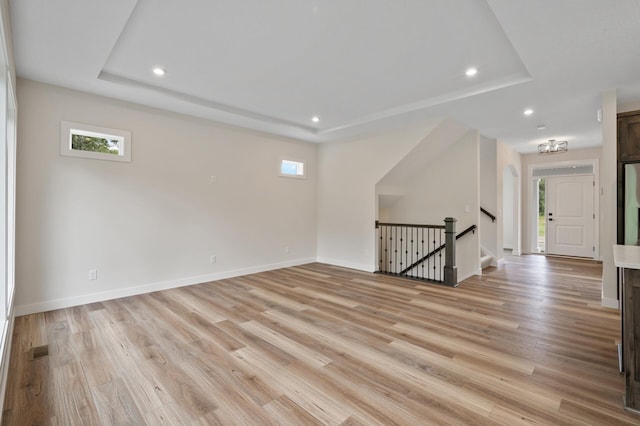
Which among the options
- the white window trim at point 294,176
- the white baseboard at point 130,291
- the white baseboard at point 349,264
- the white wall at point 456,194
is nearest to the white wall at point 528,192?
the white wall at point 456,194

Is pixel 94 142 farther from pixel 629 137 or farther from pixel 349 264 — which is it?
pixel 629 137

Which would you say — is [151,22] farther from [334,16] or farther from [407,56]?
[407,56]

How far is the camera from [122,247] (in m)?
4.16

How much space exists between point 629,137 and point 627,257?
9.55ft

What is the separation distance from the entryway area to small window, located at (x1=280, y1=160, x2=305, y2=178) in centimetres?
630

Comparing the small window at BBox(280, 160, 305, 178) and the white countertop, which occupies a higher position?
the small window at BBox(280, 160, 305, 178)

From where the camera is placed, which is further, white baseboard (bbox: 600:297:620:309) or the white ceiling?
white baseboard (bbox: 600:297:620:309)

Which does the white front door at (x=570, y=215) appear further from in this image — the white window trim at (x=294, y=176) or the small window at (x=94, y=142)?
the small window at (x=94, y=142)

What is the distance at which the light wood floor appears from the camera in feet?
6.07

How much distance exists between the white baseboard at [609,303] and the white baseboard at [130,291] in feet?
16.3

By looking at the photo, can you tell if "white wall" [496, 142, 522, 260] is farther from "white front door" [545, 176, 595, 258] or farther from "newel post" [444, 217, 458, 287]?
"newel post" [444, 217, 458, 287]

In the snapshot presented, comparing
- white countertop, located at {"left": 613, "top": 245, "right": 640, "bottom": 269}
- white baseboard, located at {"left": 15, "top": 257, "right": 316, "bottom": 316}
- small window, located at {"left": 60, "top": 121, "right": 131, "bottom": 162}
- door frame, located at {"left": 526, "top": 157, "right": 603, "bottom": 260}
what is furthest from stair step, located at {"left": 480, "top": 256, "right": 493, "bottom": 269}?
small window, located at {"left": 60, "top": 121, "right": 131, "bottom": 162}

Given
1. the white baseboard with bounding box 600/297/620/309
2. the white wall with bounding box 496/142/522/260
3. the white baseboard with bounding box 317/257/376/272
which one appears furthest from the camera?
the white wall with bounding box 496/142/522/260

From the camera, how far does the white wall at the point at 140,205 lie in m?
3.55
